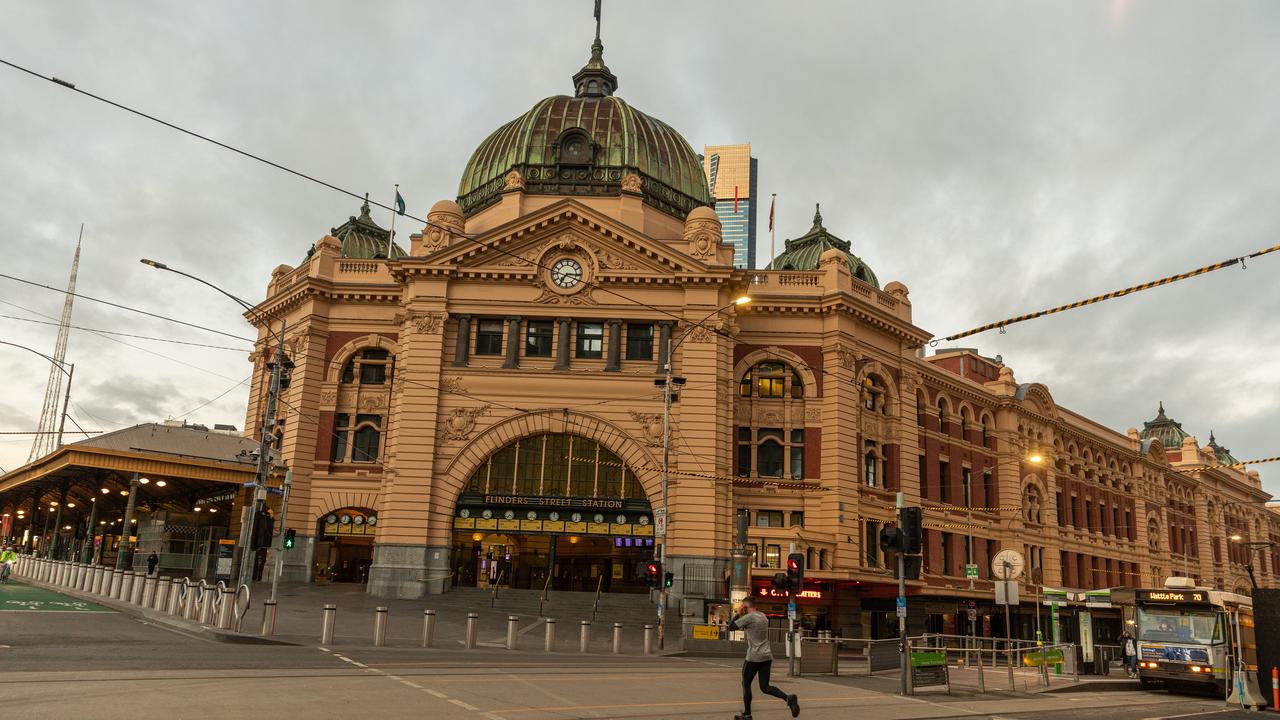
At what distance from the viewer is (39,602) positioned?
Answer: 31.4m

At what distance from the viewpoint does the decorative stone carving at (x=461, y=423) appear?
45.5 meters

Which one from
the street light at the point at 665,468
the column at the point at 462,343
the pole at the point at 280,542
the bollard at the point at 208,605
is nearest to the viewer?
the bollard at the point at 208,605

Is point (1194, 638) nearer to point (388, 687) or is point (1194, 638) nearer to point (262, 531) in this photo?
point (388, 687)

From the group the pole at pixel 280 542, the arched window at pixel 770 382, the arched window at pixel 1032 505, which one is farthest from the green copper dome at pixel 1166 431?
the pole at pixel 280 542

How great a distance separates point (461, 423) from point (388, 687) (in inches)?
1179

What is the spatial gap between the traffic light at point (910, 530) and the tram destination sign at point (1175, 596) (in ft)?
43.9

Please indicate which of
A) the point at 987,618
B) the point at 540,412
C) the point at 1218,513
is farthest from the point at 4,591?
the point at 1218,513

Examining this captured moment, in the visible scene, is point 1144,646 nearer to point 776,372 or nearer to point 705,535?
point 705,535

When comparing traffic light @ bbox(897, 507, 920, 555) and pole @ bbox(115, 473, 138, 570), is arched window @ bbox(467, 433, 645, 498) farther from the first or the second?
traffic light @ bbox(897, 507, 920, 555)

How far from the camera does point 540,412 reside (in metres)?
45.9

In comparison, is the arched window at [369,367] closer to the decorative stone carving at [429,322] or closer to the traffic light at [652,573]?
Answer: the decorative stone carving at [429,322]

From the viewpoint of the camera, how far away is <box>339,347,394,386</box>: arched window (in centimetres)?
5084

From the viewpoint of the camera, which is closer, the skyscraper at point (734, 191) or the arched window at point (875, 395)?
the arched window at point (875, 395)

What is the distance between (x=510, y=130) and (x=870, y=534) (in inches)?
1240
